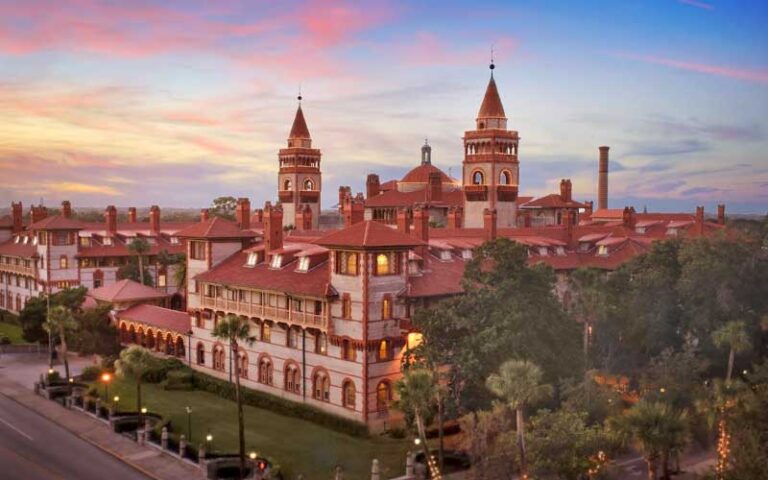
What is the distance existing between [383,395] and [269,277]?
12817 mm

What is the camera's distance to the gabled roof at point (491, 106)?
94062 millimetres

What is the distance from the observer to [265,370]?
5872cm

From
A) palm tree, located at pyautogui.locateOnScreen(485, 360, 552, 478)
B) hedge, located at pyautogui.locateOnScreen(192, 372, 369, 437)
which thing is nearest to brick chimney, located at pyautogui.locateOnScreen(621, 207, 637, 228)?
hedge, located at pyautogui.locateOnScreen(192, 372, 369, 437)

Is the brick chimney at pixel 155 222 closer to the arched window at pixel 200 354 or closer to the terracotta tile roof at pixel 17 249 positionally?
the terracotta tile roof at pixel 17 249

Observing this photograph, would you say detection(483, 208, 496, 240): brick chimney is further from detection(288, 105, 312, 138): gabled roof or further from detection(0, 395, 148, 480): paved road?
detection(288, 105, 312, 138): gabled roof

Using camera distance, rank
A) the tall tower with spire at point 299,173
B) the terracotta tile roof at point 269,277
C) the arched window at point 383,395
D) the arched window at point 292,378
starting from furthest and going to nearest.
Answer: the tall tower with spire at point 299,173 → the arched window at point 292,378 → the terracotta tile roof at point 269,277 → the arched window at point 383,395

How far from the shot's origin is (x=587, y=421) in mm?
44125

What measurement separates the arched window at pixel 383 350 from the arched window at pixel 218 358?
17.4 meters

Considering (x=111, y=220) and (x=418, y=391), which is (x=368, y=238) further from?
(x=111, y=220)

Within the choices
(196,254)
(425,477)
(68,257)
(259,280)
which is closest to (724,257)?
(425,477)

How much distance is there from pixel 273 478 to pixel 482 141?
61.1 metres

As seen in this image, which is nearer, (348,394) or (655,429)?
(655,429)

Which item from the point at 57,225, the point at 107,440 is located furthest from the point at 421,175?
the point at 107,440

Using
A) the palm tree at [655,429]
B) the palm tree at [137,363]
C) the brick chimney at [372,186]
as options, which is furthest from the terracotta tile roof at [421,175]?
the palm tree at [655,429]
